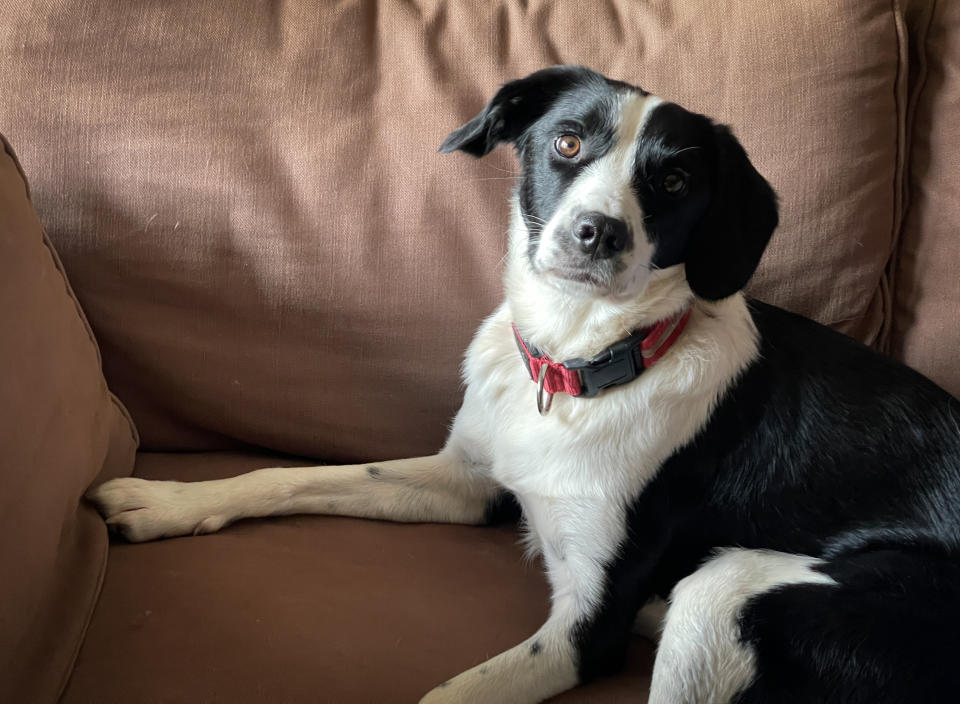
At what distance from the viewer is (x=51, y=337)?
1.21 m

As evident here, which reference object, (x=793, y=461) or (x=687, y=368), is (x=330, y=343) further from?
(x=793, y=461)

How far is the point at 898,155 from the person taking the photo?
1.61 meters

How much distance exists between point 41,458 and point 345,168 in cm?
73

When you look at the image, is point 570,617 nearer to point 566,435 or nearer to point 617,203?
point 566,435

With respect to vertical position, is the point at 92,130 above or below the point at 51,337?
above

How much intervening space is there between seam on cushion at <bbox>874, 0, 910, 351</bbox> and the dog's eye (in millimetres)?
518

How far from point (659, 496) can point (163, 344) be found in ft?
2.96

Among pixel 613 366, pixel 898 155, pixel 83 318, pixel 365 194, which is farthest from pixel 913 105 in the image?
pixel 83 318

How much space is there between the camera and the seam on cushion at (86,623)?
1105 mm

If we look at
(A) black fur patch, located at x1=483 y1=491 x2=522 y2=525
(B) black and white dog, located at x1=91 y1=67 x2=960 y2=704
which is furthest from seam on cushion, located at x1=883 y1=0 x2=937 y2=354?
(A) black fur patch, located at x1=483 y1=491 x2=522 y2=525

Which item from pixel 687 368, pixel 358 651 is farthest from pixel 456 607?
pixel 687 368

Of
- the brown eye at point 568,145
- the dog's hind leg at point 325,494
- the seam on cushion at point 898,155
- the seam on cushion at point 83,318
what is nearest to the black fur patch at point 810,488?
the seam on cushion at point 898,155

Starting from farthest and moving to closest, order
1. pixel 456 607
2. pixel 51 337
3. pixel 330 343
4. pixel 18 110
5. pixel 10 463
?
pixel 330 343, pixel 18 110, pixel 456 607, pixel 51 337, pixel 10 463

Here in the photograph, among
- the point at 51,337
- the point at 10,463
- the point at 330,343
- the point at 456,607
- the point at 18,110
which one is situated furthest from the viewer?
the point at 330,343
